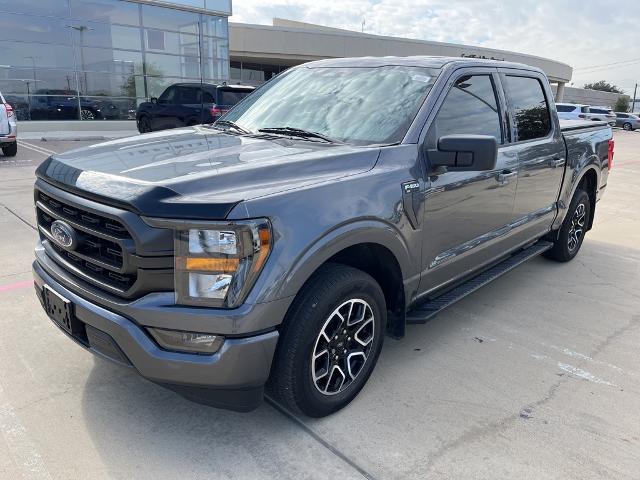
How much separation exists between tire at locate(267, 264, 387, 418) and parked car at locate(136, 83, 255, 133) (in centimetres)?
1181

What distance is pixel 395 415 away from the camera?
2.84 meters

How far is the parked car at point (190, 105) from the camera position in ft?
46.7

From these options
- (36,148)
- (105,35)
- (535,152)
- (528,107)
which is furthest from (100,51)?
(535,152)

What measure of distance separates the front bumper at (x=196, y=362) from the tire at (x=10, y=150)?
1181 centimetres

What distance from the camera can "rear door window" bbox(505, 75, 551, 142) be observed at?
13.6 feet

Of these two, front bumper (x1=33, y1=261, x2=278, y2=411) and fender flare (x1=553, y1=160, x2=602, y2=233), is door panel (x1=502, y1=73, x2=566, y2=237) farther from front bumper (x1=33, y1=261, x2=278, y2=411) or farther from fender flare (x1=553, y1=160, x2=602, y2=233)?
front bumper (x1=33, y1=261, x2=278, y2=411)

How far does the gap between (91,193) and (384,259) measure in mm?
1542

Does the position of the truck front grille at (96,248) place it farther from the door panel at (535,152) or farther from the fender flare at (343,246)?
the door panel at (535,152)

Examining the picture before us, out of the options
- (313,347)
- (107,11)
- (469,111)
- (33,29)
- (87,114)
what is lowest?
(313,347)

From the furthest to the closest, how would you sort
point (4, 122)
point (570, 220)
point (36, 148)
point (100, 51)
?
Answer: point (100, 51), point (36, 148), point (4, 122), point (570, 220)

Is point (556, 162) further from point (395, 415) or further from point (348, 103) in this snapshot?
point (395, 415)

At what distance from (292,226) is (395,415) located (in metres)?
1.25

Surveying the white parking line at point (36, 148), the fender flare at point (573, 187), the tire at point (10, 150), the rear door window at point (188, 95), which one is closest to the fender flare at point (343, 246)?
the fender flare at point (573, 187)

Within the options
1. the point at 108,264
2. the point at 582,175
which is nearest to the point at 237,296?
the point at 108,264
